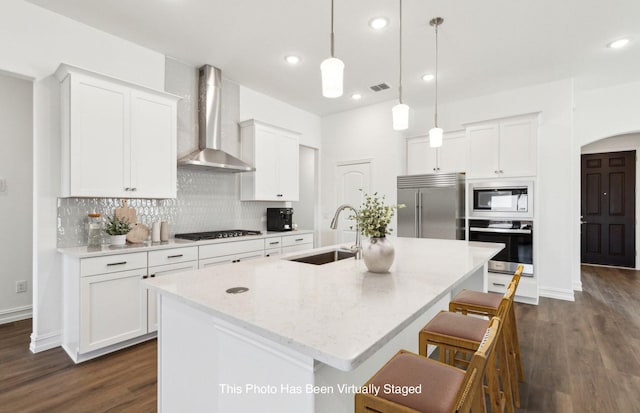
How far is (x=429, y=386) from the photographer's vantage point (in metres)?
1.09

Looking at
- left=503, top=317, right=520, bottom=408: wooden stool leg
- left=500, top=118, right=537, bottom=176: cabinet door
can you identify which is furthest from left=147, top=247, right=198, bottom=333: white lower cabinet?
left=500, top=118, right=537, bottom=176: cabinet door

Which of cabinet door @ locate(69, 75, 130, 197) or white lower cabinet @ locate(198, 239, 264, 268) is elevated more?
cabinet door @ locate(69, 75, 130, 197)

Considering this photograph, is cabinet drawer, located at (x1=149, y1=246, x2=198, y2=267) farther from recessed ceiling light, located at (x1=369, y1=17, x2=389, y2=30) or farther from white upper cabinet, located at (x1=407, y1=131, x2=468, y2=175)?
white upper cabinet, located at (x1=407, y1=131, x2=468, y2=175)

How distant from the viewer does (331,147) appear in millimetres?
5633

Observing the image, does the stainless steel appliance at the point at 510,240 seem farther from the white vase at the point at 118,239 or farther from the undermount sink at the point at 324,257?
the white vase at the point at 118,239

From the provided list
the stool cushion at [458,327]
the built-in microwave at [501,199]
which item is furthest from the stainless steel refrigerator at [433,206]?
the stool cushion at [458,327]

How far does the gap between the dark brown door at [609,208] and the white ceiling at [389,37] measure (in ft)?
8.44

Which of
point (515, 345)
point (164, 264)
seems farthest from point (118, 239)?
point (515, 345)

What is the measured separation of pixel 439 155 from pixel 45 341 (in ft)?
16.5

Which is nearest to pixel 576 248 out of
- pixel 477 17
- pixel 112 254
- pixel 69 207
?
pixel 477 17

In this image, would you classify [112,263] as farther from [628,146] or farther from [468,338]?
[628,146]

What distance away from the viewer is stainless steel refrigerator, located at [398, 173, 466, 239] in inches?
172

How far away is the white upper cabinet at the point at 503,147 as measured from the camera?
4008 millimetres

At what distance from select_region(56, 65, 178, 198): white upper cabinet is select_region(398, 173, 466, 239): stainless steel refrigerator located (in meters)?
3.19
